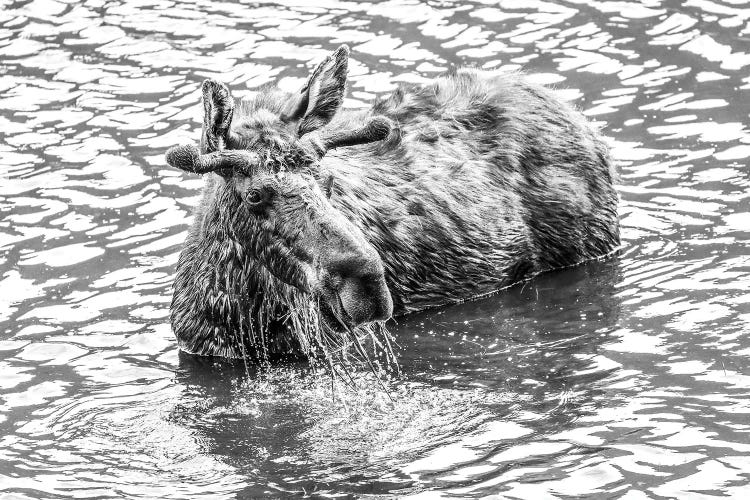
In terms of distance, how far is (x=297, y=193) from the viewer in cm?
852

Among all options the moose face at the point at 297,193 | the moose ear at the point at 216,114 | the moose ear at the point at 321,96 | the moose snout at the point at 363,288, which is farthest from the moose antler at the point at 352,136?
the moose snout at the point at 363,288

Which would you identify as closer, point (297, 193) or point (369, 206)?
point (297, 193)

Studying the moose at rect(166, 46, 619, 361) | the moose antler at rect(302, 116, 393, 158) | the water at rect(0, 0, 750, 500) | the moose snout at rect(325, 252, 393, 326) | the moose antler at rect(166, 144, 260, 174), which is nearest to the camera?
the water at rect(0, 0, 750, 500)

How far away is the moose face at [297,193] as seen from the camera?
8172 millimetres

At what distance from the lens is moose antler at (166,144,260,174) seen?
8.40 m

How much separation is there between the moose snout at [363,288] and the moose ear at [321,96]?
118 centimetres

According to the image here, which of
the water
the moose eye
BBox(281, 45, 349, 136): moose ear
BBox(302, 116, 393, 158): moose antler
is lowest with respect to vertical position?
the water

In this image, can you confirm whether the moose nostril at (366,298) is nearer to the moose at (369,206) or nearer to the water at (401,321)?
the moose at (369,206)

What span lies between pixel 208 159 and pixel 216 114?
0.29 meters

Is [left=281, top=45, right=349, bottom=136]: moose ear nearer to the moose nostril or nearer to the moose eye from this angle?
the moose eye

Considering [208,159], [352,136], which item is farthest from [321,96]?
[208,159]

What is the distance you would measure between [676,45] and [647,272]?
449cm

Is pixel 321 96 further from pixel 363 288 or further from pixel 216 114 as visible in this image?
pixel 363 288

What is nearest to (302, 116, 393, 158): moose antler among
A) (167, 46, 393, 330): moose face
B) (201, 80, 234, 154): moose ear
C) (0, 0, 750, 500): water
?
(167, 46, 393, 330): moose face
